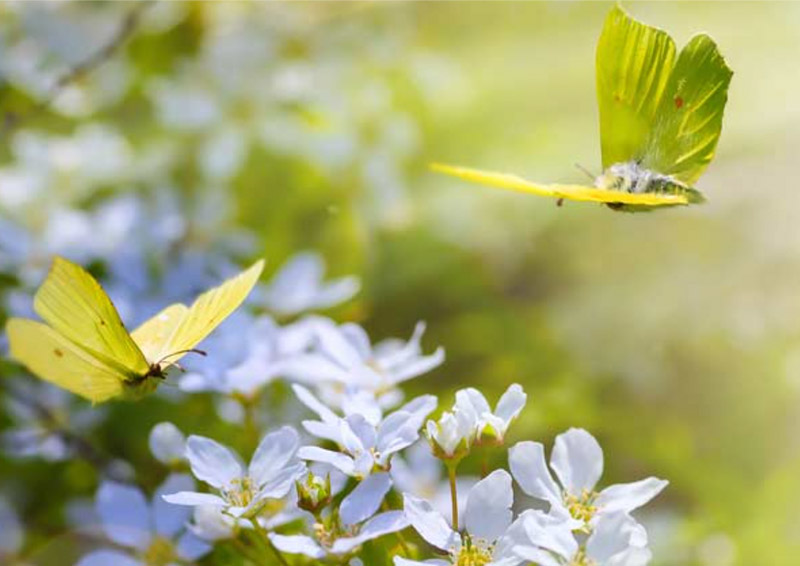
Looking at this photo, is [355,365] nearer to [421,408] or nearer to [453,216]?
[421,408]

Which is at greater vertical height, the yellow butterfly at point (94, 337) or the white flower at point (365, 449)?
the yellow butterfly at point (94, 337)

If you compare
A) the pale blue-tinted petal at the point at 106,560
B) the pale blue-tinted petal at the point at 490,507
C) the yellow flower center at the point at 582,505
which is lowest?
the pale blue-tinted petal at the point at 106,560

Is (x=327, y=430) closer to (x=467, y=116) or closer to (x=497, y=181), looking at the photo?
(x=497, y=181)

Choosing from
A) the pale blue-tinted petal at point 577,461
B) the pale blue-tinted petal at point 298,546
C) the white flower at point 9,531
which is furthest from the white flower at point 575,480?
the white flower at point 9,531

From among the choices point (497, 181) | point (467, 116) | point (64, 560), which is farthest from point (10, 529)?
point (467, 116)

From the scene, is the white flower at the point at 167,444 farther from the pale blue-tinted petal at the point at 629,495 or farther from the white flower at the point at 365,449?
the pale blue-tinted petal at the point at 629,495

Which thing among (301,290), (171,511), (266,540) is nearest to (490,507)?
(266,540)
